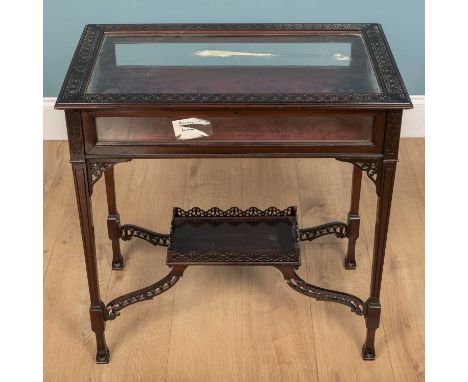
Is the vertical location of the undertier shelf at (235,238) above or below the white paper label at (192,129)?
below

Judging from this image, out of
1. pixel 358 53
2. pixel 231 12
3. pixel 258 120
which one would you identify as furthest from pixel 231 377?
pixel 231 12

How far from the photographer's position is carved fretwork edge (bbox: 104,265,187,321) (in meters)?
2.82

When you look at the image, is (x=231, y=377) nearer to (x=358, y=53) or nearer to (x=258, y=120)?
(x=258, y=120)

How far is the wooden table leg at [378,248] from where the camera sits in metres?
2.48

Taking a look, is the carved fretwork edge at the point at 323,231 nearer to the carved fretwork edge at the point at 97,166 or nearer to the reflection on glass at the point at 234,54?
the reflection on glass at the point at 234,54

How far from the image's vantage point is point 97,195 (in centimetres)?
364

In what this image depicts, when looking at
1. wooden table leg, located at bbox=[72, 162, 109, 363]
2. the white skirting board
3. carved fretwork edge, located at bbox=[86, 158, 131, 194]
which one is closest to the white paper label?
carved fretwork edge, located at bbox=[86, 158, 131, 194]

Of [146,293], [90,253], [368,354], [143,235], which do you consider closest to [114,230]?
[143,235]

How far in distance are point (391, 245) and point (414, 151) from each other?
2.27 ft

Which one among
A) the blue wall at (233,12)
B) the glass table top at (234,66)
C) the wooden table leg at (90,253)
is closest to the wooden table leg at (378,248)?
the glass table top at (234,66)

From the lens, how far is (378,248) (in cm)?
265

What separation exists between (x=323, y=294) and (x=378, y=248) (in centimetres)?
28

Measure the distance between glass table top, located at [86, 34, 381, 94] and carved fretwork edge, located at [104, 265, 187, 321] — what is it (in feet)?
2.05

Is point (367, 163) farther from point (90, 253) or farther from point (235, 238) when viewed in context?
point (90, 253)
